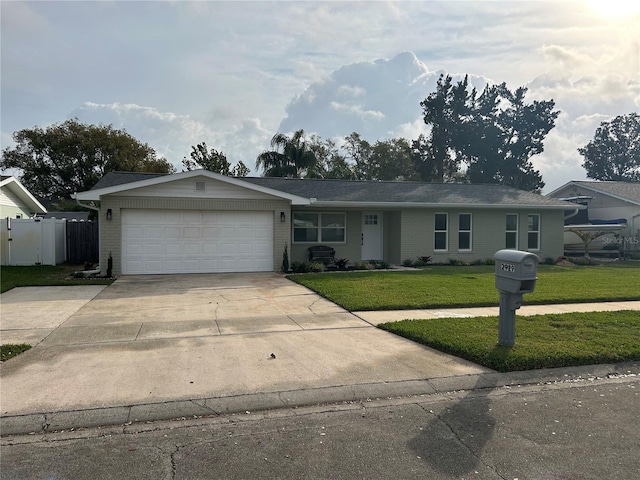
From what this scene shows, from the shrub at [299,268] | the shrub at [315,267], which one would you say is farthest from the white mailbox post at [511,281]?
the shrub at [299,268]

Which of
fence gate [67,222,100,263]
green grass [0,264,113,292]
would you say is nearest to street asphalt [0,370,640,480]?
green grass [0,264,113,292]

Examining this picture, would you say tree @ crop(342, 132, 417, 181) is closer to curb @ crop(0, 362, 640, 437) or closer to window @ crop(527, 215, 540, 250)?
window @ crop(527, 215, 540, 250)

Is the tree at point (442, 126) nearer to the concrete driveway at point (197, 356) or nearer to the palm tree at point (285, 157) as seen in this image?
the palm tree at point (285, 157)

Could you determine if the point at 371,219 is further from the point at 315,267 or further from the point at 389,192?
the point at 315,267

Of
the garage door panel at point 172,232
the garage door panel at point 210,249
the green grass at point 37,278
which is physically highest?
the garage door panel at point 172,232

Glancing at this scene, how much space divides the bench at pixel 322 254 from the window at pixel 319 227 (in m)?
0.54

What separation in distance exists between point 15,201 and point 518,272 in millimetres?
24169

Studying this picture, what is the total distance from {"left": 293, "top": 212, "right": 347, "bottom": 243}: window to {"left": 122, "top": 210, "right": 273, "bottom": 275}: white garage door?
2.16m

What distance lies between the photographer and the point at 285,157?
30.5 m

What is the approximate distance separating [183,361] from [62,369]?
4.56ft

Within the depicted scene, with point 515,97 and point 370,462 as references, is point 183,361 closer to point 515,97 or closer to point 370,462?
point 370,462

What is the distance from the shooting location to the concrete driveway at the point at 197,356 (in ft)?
16.4

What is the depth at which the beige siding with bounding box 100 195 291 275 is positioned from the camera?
14.7 metres

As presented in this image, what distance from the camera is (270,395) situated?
16.3 feet
